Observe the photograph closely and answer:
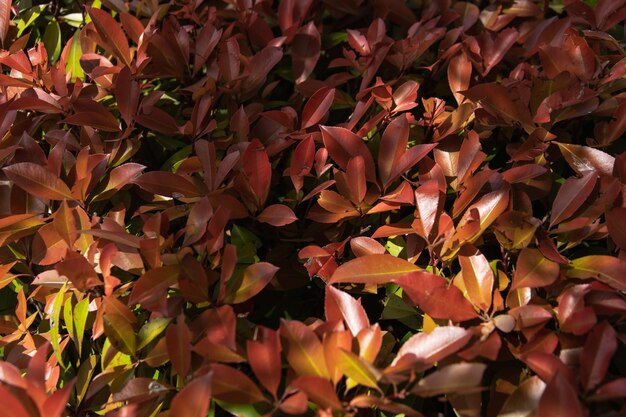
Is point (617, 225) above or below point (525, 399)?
above

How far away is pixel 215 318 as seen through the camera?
0.90m

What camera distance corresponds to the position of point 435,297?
0.86m

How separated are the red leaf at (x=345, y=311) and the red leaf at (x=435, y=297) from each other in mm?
78

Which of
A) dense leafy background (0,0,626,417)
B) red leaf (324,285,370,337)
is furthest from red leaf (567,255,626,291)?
red leaf (324,285,370,337)

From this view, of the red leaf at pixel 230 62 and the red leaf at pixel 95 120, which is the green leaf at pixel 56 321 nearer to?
the red leaf at pixel 95 120

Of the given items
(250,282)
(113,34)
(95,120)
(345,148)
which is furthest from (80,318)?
(113,34)

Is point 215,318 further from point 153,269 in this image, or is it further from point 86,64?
point 86,64

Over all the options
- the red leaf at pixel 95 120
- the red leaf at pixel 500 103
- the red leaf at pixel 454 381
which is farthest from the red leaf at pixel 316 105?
the red leaf at pixel 454 381

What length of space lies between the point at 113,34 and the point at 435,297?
2.98ft

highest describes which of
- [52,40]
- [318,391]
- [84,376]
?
[52,40]

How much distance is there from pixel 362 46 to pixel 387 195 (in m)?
0.44

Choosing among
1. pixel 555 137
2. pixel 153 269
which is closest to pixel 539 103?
pixel 555 137

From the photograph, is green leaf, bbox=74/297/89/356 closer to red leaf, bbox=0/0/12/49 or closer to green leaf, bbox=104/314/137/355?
green leaf, bbox=104/314/137/355

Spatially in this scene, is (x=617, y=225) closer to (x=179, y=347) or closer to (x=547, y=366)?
(x=547, y=366)
